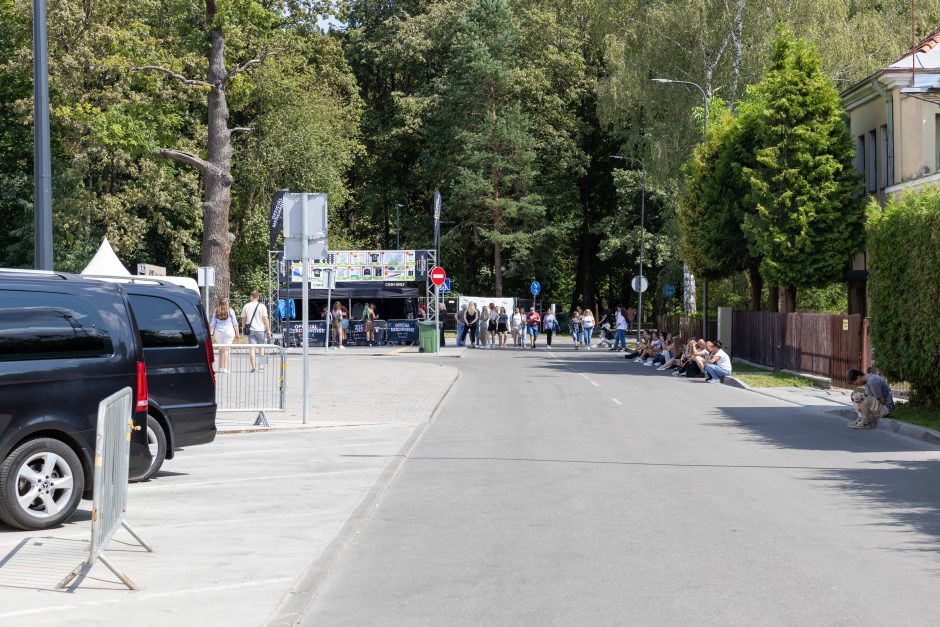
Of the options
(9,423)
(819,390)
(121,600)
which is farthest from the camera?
(819,390)

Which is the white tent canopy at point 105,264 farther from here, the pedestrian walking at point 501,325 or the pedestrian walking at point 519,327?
the pedestrian walking at point 519,327

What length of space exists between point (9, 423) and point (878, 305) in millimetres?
15611

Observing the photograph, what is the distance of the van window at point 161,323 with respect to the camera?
1191cm

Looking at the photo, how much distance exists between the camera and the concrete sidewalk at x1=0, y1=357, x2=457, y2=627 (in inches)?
254

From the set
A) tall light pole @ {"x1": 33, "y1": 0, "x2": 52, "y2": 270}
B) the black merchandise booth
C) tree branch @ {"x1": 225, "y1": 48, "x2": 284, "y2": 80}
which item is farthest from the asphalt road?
the black merchandise booth

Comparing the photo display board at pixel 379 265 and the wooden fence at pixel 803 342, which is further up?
the photo display board at pixel 379 265

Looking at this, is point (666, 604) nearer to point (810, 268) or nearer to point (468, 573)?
point (468, 573)

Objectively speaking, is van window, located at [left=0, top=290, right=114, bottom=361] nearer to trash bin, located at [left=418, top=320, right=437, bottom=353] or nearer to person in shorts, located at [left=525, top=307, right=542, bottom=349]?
trash bin, located at [left=418, top=320, right=437, bottom=353]

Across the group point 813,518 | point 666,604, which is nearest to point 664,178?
point 813,518

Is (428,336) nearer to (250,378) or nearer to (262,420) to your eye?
(250,378)

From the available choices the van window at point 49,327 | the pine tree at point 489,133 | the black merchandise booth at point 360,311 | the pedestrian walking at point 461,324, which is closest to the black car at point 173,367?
the van window at point 49,327

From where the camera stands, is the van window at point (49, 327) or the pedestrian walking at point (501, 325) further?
the pedestrian walking at point (501, 325)

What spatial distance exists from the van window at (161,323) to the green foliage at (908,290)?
37.2 feet

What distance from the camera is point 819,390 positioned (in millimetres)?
25703
